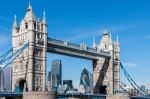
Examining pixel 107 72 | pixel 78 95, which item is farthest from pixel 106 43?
pixel 78 95

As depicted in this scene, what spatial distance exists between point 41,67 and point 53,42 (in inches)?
334

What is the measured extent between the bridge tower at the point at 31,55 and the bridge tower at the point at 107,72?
27.1 metres

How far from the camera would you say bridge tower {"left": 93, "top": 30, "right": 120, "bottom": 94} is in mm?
115500

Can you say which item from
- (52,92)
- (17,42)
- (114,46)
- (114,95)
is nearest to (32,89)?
(52,92)

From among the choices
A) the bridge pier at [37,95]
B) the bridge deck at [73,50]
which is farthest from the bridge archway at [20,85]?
the bridge deck at [73,50]

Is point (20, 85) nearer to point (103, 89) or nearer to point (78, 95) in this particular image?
point (78, 95)

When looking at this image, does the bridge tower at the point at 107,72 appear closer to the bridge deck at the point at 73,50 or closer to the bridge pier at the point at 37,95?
the bridge deck at the point at 73,50

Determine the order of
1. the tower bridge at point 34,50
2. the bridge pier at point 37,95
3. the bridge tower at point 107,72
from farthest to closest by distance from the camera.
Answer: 1. the bridge tower at point 107,72
2. the tower bridge at point 34,50
3. the bridge pier at point 37,95

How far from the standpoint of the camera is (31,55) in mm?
89438

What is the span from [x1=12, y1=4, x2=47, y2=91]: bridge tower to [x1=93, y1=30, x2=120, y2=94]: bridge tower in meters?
27.1

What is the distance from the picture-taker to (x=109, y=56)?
381ft

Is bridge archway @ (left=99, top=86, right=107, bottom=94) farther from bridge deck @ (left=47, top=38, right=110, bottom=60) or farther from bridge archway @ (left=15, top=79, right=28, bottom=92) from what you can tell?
bridge archway @ (left=15, top=79, right=28, bottom=92)

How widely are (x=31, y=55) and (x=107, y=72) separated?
3465 centimetres

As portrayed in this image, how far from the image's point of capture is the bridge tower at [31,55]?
3524 inches
